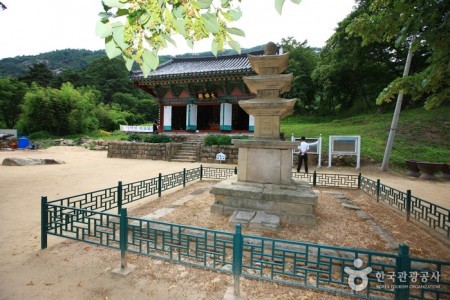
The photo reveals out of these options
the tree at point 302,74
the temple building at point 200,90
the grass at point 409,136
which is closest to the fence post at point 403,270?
the grass at point 409,136

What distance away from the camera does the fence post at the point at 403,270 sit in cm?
219

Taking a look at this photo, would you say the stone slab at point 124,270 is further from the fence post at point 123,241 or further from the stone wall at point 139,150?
the stone wall at point 139,150

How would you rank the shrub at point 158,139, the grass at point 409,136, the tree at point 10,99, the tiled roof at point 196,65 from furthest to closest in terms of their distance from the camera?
the tree at point 10,99 → the tiled roof at point 196,65 → the shrub at point 158,139 → the grass at point 409,136

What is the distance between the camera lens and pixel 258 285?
2887mm

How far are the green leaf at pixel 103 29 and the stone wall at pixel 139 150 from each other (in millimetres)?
14894

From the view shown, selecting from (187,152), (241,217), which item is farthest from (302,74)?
(241,217)

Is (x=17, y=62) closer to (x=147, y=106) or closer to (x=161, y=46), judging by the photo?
(x=147, y=106)

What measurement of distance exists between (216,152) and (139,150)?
610cm

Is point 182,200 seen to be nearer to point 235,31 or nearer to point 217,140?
point 235,31

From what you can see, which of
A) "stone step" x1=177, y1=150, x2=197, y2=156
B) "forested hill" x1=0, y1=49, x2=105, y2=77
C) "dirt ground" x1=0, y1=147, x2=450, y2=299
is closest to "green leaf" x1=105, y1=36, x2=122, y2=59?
"dirt ground" x1=0, y1=147, x2=450, y2=299

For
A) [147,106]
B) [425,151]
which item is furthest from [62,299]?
[147,106]

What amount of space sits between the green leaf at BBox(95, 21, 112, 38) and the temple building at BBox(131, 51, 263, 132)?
1641cm

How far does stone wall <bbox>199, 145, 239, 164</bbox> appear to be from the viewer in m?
15.1

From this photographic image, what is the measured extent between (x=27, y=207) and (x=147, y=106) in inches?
1789
